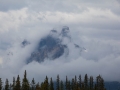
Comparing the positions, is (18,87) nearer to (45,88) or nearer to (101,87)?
(45,88)

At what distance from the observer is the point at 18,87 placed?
148 m

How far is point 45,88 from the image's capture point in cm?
14150

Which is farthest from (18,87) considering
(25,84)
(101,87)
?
(101,87)

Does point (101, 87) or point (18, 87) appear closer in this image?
point (18, 87)

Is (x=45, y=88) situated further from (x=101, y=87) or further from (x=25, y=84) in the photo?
(x=101, y=87)

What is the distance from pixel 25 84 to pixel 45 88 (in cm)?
776

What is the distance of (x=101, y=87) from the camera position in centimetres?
17000

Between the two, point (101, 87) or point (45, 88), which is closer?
point (45, 88)

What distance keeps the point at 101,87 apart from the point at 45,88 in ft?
123

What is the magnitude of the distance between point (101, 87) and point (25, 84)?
43905mm

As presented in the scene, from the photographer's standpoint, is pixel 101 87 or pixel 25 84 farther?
pixel 101 87

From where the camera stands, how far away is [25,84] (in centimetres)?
14012

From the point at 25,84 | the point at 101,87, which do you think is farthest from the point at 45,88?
the point at 101,87
